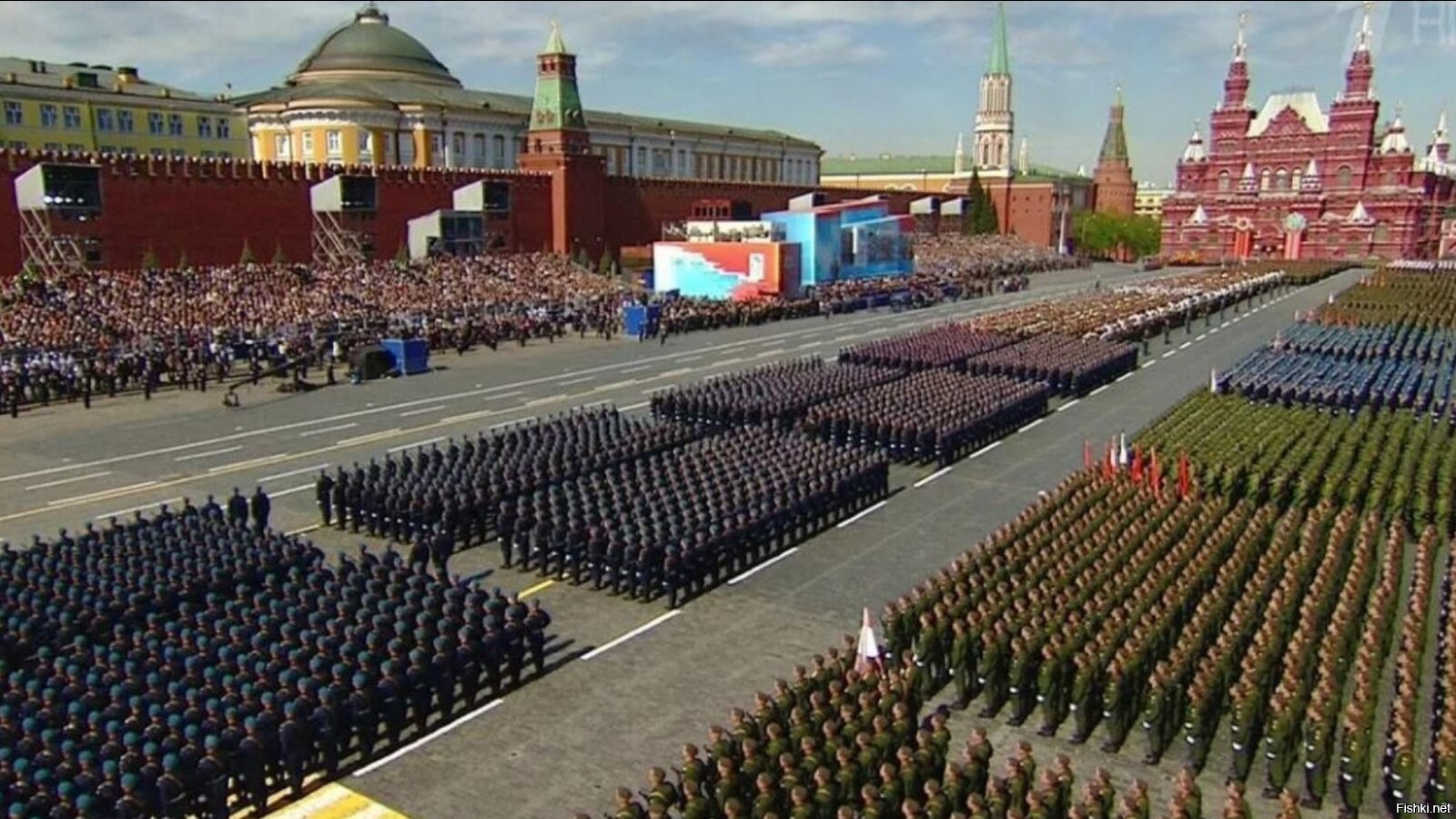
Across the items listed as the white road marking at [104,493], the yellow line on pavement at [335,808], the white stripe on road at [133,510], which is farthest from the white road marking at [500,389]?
the yellow line on pavement at [335,808]

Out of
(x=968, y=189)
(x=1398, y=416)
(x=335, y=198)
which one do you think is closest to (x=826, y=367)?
(x=1398, y=416)

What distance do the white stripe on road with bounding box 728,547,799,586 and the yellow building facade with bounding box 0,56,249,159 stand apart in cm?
5339

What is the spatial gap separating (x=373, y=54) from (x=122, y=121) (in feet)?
54.8

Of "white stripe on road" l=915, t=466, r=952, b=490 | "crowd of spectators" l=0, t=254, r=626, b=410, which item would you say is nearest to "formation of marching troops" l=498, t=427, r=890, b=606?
"white stripe on road" l=915, t=466, r=952, b=490

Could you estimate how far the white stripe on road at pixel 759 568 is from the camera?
47.3ft

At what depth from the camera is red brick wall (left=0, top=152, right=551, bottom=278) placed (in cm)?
3644

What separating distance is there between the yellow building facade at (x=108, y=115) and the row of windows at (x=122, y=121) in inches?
1.7

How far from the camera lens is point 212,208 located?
40250 millimetres

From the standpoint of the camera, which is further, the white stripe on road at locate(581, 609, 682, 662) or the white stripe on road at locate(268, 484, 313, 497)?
the white stripe on road at locate(268, 484, 313, 497)

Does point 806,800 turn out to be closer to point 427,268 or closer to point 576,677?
point 576,677

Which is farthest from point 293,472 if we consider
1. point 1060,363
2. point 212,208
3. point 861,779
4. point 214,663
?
point 212,208

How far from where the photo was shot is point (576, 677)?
1136cm

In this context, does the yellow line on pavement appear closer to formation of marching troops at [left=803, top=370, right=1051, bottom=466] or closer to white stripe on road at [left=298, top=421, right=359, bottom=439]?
formation of marching troops at [left=803, top=370, right=1051, bottom=466]

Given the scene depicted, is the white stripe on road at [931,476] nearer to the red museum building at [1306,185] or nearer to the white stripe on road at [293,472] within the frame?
the white stripe on road at [293,472]
